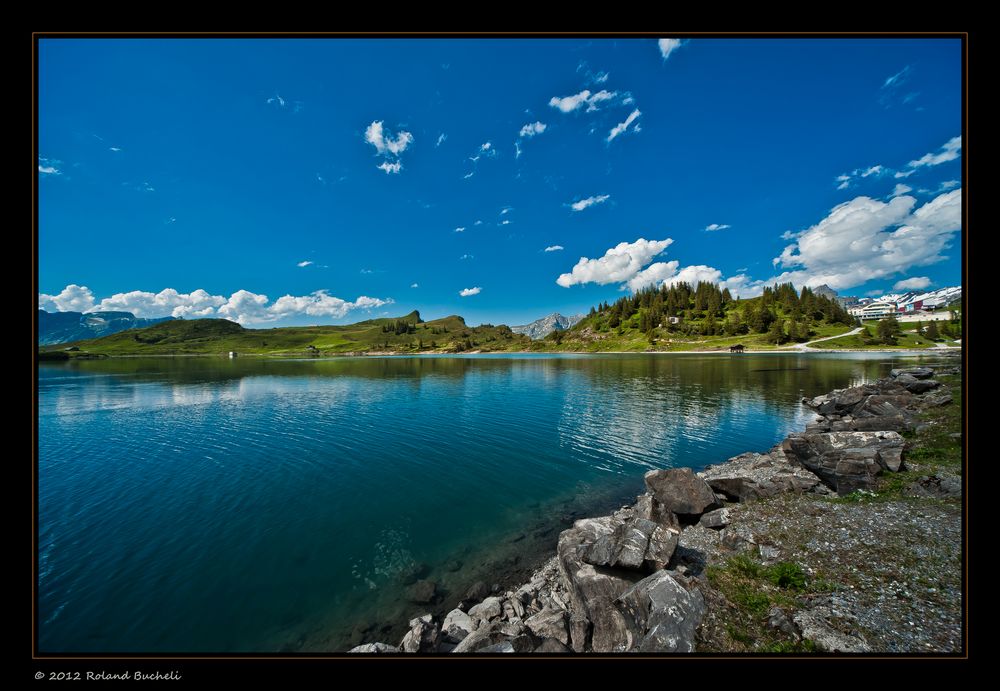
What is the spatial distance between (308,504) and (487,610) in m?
13.7

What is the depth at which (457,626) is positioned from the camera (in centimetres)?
1009

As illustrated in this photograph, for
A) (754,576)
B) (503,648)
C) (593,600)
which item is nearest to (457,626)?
(503,648)

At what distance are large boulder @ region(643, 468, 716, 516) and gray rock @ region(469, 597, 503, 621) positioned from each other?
30.3 feet

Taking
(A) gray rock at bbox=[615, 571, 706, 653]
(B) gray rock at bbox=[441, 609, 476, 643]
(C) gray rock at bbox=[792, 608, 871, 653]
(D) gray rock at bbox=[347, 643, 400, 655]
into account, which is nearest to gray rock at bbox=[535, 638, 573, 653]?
(A) gray rock at bbox=[615, 571, 706, 653]

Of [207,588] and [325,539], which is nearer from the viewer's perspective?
[207,588]

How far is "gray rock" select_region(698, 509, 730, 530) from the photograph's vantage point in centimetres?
1364

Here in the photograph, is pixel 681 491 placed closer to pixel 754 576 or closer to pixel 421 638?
pixel 754 576

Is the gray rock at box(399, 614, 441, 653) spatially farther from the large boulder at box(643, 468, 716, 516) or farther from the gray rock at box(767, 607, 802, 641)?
the large boulder at box(643, 468, 716, 516)

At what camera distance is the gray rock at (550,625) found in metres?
8.62

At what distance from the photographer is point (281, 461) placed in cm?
2525
